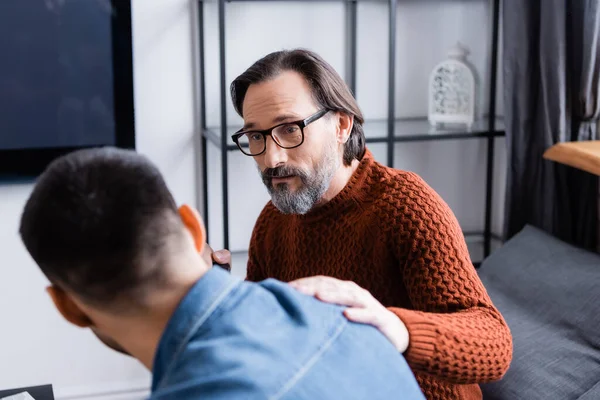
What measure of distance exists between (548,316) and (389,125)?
2.50 ft

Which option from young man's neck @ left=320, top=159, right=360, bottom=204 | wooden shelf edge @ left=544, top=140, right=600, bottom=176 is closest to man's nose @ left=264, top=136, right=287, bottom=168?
young man's neck @ left=320, top=159, right=360, bottom=204

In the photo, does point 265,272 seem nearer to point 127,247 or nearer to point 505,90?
point 127,247

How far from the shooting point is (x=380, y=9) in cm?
271

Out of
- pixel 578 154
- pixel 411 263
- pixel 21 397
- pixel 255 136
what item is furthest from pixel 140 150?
pixel 411 263

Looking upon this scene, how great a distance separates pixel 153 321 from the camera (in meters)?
0.82

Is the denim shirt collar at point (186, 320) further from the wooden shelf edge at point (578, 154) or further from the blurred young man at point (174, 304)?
the wooden shelf edge at point (578, 154)

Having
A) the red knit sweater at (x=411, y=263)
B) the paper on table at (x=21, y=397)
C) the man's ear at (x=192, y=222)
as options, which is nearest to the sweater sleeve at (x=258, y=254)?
the red knit sweater at (x=411, y=263)

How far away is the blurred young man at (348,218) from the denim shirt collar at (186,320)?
552 millimetres

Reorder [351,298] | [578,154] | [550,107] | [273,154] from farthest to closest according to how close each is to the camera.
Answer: [550,107], [578,154], [273,154], [351,298]

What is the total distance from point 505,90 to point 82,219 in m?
1.98

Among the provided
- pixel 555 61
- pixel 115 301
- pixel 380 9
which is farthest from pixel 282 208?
pixel 380 9

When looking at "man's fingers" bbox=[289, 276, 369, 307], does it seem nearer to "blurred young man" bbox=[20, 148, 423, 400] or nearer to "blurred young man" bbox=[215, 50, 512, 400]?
"blurred young man" bbox=[20, 148, 423, 400]

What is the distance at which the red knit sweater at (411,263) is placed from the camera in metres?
1.22

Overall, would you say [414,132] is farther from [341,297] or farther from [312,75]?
[341,297]
